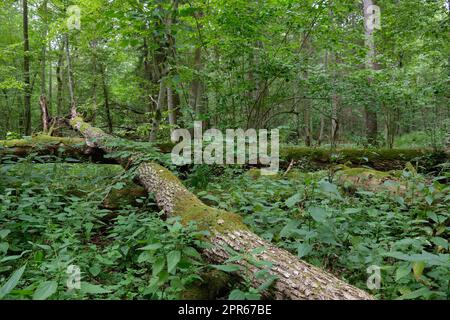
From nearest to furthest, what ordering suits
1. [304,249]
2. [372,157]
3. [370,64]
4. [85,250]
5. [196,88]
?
[304,249] < [85,250] < [372,157] < [196,88] < [370,64]

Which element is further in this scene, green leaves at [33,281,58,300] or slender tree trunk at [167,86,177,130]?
slender tree trunk at [167,86,177,130]

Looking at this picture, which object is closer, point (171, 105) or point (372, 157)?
point (372, 157)

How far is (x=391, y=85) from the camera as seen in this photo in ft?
27.0

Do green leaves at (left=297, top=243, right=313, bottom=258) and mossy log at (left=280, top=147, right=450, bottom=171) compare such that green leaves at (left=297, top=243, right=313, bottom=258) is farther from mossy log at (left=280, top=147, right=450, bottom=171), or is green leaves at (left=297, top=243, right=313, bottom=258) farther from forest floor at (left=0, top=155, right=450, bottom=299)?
mossy log at (left=280, top=147, right=450, bottom=171)


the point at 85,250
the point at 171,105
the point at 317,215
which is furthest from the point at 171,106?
the point at 317,215

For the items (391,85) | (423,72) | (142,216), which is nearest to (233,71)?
(391,85)

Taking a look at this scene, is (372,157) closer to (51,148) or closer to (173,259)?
(173,259)

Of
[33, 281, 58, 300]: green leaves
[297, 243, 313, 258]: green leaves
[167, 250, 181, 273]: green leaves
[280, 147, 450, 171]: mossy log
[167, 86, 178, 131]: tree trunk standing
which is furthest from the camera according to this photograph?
[167, 86, 178, 131]: tree trunk standing

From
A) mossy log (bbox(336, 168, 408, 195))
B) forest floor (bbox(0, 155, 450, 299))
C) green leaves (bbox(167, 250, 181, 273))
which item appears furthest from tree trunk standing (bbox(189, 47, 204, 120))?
green leaves (bbox(167, 250, 181, 273))

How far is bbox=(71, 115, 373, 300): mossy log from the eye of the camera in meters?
2.24

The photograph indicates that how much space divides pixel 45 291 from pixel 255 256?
1462mm

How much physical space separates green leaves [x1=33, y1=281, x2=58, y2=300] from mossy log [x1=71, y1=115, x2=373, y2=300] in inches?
48.1

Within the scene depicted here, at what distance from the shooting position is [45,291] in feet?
6.10
